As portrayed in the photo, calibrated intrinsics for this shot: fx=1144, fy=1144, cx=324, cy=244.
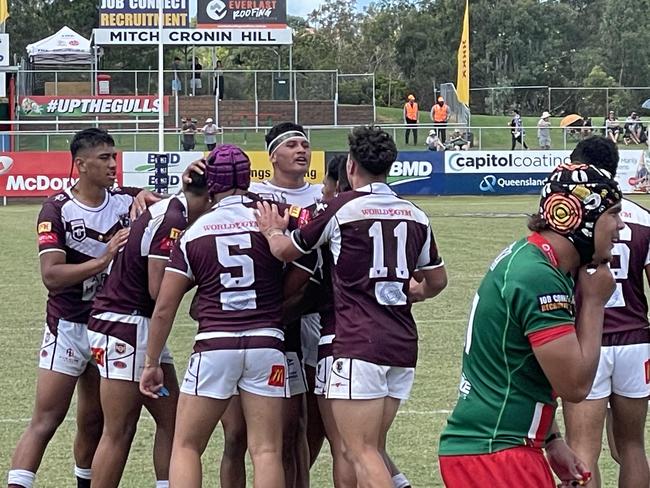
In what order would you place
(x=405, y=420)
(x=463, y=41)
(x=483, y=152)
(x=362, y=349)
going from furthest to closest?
(x=463, y=41)
(x=483, y=152)
(x=405, y=420)
(x=362, y=349)

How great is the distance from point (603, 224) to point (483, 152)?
1234 inches

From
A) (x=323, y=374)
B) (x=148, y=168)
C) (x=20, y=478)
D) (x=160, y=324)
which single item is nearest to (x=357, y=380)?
(x=323, y=374)

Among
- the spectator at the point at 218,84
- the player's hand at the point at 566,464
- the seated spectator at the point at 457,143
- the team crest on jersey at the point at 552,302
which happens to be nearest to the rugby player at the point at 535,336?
the team crest on jersey at the point at 552,302

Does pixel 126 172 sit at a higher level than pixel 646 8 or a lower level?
lower

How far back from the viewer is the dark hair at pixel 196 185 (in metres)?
6.12

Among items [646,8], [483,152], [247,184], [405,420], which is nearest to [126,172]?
[483,152]

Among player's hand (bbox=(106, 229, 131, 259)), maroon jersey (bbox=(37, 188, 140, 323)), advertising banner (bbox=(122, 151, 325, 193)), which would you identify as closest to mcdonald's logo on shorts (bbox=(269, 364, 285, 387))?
player's hand (bbox=(106, 229, 131, 259))

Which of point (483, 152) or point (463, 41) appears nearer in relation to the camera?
point (483, 152)

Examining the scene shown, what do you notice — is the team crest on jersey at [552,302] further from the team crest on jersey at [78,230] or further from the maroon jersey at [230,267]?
the team crest on jersey at [78,230]

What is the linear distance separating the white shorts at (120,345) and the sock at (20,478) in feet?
2.63

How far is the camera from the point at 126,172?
1262 inches

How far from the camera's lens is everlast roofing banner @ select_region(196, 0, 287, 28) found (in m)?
47.2

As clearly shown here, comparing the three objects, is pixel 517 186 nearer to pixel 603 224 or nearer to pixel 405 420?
pixel 405 420

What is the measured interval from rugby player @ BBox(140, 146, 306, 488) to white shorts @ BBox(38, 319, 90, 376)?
95cm
